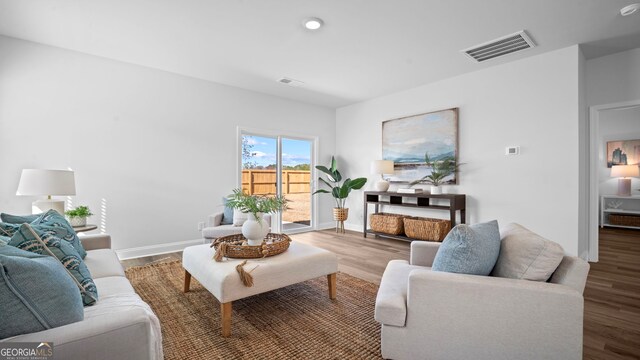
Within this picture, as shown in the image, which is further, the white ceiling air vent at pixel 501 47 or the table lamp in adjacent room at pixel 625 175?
the table lamp in adjacent room at pixel 625 175

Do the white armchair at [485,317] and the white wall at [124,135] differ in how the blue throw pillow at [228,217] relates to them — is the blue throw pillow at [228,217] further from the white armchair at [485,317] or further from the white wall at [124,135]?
the white armchair at [485,317]

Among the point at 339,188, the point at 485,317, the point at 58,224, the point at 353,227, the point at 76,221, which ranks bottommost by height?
the point at 353,227

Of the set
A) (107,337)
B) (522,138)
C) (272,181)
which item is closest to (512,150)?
(522,138)

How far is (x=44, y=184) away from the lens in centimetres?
271

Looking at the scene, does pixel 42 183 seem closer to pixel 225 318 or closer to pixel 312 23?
pixel 225 318

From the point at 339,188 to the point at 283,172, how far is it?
1.15 m

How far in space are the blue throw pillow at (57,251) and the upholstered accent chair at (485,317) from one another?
147 cm

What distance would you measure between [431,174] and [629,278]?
2431 mm

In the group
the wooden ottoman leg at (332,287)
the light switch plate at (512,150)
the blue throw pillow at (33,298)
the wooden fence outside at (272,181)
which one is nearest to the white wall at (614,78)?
the light switch plate at (512,150)

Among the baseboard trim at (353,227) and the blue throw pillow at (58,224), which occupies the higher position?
the blue throw pillow at (58,224)

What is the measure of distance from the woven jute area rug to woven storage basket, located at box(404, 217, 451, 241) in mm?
1792

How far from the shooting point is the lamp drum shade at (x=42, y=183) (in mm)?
2678

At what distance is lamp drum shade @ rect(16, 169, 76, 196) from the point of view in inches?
105

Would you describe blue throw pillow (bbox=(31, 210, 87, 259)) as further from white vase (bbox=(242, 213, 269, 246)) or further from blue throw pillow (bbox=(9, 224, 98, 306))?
white vase (bbox=(242, 213, 269, 246))
